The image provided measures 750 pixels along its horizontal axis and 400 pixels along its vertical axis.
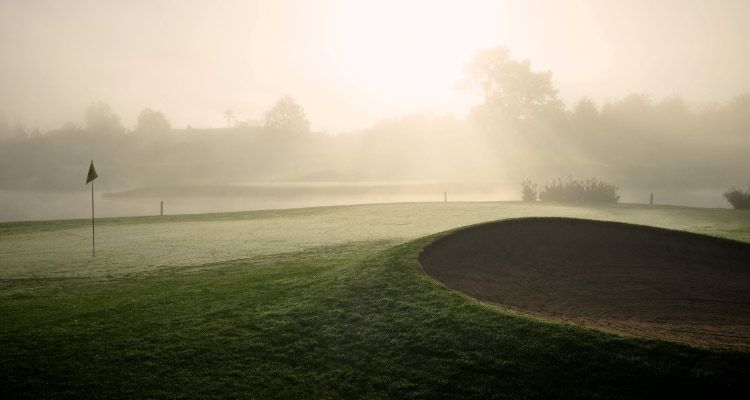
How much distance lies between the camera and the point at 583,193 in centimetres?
3328

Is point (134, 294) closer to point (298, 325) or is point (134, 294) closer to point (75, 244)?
point (298, 325)

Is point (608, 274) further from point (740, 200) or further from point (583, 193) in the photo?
point (583, 193)

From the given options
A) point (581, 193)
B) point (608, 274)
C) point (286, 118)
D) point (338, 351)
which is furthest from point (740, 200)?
point (286, 118)

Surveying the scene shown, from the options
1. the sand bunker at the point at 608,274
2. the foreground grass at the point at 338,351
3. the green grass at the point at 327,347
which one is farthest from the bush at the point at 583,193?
the foreground grass at the point at 338,351

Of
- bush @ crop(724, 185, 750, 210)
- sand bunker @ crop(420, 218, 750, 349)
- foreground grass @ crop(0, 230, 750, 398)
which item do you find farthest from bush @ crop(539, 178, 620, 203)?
foreground grass @ crop(0, 230, 750, 398)

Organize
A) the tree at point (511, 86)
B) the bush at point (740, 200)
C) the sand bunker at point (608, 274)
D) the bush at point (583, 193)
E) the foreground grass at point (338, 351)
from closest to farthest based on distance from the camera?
the foreground grass at point (338, 351) → the sand bunker at point (608, 274) → the bush at point (740, 200) → the bush at point (583, 193) → the tree at point (511, 86)

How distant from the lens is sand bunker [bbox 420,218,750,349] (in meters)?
5.84

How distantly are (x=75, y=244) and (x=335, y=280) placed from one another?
41.5 ft

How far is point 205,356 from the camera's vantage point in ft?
16.9

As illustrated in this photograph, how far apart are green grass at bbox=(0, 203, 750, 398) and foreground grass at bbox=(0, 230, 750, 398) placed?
0.7 inches

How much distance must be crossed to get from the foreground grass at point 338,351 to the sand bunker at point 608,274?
1.07 meters

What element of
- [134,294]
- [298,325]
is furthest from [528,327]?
[134,294]

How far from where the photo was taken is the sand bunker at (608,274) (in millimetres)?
5836

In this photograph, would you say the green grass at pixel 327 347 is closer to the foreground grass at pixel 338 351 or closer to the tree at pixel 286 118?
the foreground grass at pixel 338 351
